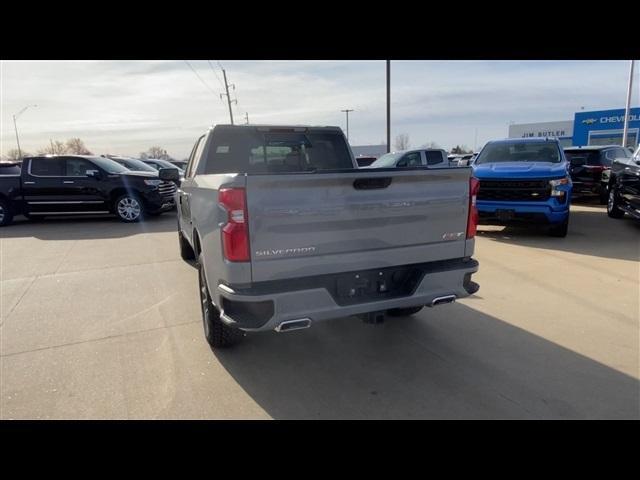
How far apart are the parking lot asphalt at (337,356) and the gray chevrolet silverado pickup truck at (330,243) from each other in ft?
1.90

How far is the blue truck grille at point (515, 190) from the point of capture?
25.0ft

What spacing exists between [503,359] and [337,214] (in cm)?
199

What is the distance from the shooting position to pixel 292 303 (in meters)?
2.75

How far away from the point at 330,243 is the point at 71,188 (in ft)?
36.1

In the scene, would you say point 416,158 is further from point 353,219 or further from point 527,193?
point 353,219

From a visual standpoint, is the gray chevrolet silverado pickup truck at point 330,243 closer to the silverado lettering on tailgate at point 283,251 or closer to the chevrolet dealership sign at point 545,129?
Result: the silverado lettering on tailgate at point 283,251

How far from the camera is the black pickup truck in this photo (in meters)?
11.3

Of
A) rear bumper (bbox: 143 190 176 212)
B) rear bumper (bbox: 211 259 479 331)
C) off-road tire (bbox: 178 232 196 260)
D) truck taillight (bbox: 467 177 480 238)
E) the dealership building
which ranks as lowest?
off-road tire (bbox: 178 232 196 260)

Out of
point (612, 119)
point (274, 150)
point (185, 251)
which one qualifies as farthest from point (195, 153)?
point (612, 119)

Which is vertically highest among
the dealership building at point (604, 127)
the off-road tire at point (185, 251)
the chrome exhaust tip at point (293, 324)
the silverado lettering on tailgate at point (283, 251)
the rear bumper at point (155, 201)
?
the dealership building at point (604, 127)

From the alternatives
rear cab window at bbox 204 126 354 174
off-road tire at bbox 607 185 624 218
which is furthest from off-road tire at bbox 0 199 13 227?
off-road tire at bbox 607 185 624 218

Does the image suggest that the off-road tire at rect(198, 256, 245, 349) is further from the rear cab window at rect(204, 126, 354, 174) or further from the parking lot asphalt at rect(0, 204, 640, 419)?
the rear cab window at rect(204, 126, 354, 174)

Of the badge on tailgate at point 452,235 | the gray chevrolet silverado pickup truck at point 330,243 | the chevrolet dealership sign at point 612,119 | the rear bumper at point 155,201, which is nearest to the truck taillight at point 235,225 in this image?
the gray chevrolet silverado pickup truck at point 330,243
